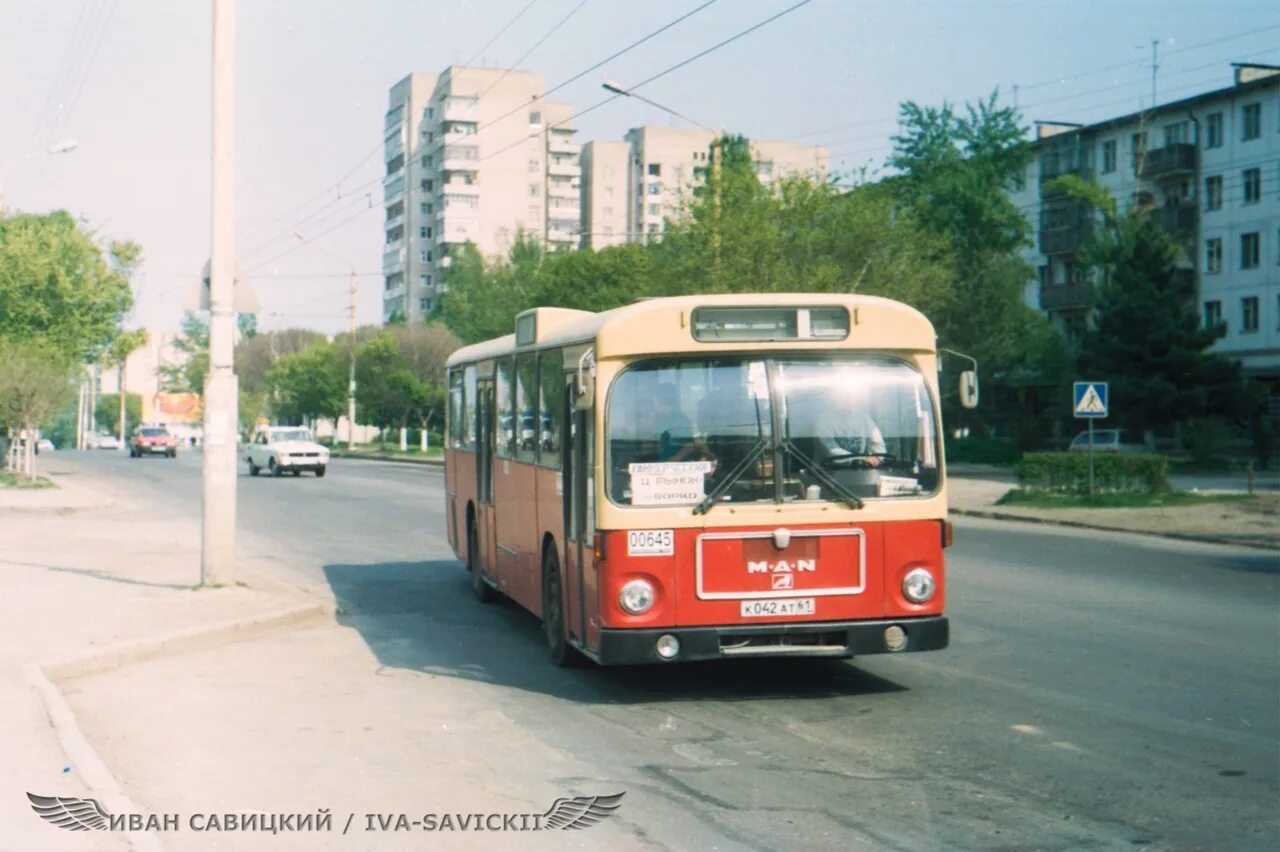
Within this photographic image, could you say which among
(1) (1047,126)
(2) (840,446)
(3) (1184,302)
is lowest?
(2) (840,446)

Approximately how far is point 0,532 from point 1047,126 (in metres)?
66.7

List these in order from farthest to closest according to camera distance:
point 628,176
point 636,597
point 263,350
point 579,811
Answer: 1. point 628,176
2. point 263,350
3. point 636,597
4. point 579,811

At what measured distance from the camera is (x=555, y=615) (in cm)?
1093

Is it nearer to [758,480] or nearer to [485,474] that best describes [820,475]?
[758,480]

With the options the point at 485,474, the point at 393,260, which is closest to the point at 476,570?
the point at 485,474

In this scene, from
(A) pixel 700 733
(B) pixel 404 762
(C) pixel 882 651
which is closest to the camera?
(B) pixel 404 762

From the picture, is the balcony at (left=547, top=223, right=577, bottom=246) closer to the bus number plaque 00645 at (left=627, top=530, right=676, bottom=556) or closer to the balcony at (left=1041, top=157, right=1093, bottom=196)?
the balcony at (left=1041, top=157, right=1093, bottom=196)

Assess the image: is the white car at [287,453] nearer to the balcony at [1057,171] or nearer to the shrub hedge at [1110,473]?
the shrub hedge at [1110,473]

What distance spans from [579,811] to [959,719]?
9.70ft

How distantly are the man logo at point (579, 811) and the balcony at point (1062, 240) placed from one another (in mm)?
71559

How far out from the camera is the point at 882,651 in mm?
9438

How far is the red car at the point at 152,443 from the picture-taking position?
76.4m

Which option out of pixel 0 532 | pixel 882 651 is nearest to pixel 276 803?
pixel 882 651

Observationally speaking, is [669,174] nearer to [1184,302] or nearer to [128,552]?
[1184,302]
